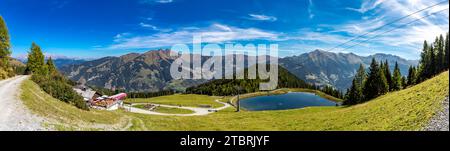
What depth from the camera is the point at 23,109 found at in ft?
60.3

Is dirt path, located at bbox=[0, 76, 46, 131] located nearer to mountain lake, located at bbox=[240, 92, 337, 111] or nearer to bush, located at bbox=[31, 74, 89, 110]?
bush, located at bbox=[31, 74, 89, 110]

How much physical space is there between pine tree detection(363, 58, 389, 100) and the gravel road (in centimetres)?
6018

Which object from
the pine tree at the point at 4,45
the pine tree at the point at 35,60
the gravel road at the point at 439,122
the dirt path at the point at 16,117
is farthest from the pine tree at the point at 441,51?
the pine tree at the point at 35,60

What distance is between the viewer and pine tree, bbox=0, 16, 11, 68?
48487 millimetres

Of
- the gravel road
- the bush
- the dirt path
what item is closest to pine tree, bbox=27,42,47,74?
the bush

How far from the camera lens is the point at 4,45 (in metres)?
49.8

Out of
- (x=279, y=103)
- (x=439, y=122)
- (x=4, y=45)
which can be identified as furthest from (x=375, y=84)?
(x=4, y=45)

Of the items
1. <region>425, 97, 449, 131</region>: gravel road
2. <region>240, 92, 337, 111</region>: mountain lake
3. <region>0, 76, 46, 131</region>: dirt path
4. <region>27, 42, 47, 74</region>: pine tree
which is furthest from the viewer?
<region>240, 92, 337, 111</region>: mountain lake

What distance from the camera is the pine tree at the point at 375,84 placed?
221 ft

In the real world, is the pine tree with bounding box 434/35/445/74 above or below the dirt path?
above

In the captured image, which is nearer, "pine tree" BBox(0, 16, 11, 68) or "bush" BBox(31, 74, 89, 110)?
"bush" BBox(31, 74, 89, 110)

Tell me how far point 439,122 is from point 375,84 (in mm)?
63696
